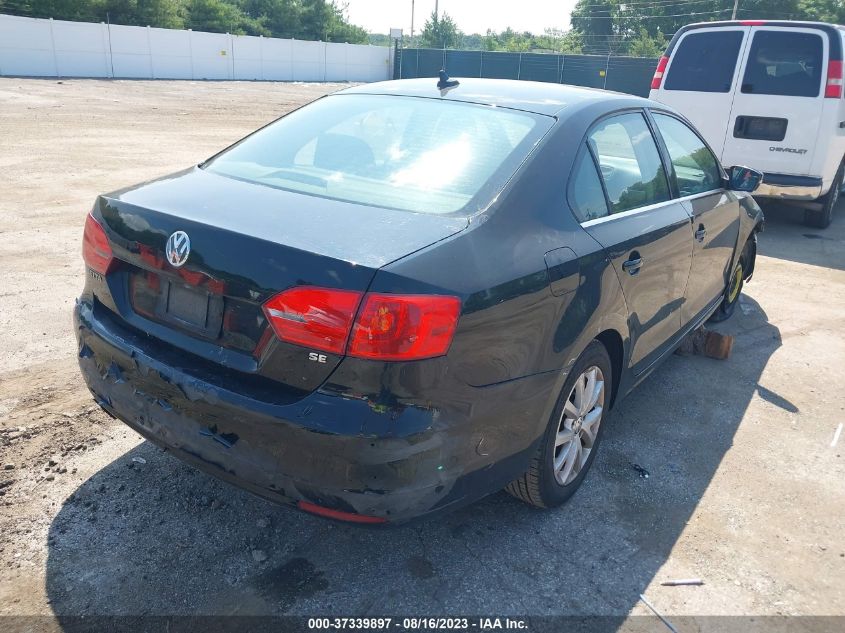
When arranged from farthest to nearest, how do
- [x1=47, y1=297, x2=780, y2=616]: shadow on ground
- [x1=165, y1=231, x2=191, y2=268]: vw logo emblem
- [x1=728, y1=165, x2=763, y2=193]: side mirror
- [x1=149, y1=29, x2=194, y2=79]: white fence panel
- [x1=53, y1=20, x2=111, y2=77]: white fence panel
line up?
[x1=149, y1=29, x2=194, y2=79]: white fence panel → [x1=53, y1=20, x2=111, y2=77]: white fence panel → [x1=728, y1=165, x2=763, y2=193]: side mirror → [x1=47, y1=297, x2=780, y2=616]: shadow on ground → [x1=165, y1=231, x2=191, y2=268]: vw logo emblem

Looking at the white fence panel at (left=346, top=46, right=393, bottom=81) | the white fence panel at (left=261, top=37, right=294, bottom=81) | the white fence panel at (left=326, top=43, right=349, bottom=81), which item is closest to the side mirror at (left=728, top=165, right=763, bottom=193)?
the white fence panel at (left=261, top=37, right=294, bottom=81)

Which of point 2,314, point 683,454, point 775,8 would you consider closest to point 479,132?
point 683,454

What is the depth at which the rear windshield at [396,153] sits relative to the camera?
8.64 ft

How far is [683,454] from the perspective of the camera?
11.9 ft

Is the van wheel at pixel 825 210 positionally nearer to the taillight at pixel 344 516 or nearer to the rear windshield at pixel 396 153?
the rear windshield at pixel 396 153

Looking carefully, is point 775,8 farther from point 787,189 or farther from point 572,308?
point 572,308

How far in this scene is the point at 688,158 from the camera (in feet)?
13.6

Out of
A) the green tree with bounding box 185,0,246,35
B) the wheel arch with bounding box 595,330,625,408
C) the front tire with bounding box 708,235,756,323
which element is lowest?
the front tire with bounding box 708,235,756,323

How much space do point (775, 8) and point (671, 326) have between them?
225 feet

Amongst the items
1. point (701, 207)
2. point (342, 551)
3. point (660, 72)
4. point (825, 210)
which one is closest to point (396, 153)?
point (342, 551)

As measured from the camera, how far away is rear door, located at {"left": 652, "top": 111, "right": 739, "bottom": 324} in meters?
3.92

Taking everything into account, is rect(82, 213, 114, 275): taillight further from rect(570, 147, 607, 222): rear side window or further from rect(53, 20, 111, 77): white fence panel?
rect(53, 20, 111, 77): white fence panel

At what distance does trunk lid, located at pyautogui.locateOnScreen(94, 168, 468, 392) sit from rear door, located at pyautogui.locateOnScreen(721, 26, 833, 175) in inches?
282

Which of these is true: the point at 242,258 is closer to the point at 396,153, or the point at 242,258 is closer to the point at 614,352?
the point at 396,153
